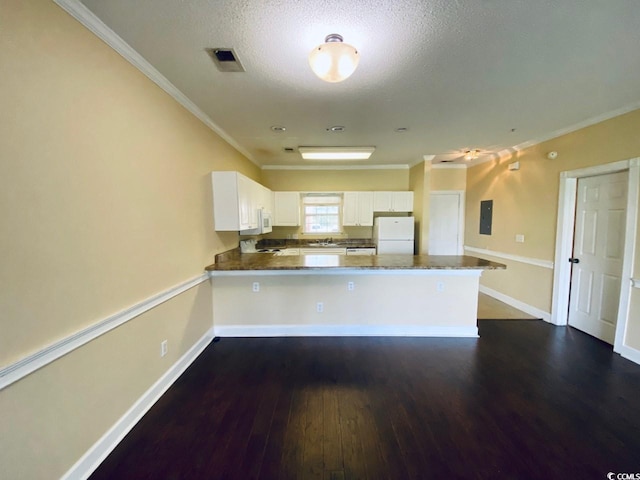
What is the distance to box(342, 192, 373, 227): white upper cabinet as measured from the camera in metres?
5.24

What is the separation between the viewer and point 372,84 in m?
2.15

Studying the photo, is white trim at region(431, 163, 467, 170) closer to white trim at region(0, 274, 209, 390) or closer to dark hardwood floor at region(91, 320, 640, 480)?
dark hardwood floor at region(91, 320, 640, 480)

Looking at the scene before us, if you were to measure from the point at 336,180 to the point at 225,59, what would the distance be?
12.6ft

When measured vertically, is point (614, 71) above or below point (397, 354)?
above

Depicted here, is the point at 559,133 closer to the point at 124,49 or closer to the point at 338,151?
the point at 338,151

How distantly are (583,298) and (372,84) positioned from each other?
384 cm

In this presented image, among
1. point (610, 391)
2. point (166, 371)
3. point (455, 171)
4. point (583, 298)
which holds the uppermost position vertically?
point (455, 171)

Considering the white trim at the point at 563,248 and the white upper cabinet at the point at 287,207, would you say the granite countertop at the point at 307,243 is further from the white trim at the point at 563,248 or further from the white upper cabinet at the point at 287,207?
the white trim at the point at 563,248

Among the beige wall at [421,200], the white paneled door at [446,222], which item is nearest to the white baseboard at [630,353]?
the beige wall at [421,200]

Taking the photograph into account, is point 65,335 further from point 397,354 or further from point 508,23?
point 508,23

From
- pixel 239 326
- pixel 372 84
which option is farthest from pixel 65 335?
pixel 372 84

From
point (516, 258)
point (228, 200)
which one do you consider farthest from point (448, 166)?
point (228, 200)

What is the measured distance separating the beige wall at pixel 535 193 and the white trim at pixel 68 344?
4.66 metres

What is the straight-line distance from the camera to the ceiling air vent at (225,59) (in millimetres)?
1736
